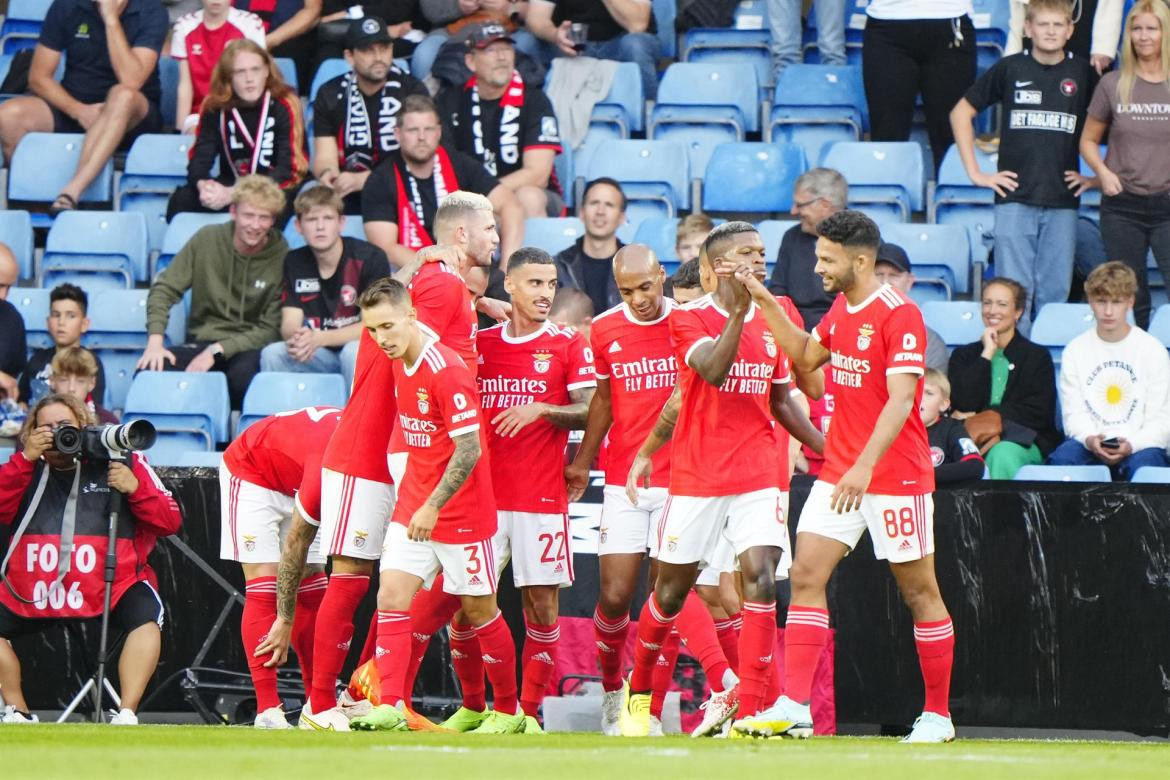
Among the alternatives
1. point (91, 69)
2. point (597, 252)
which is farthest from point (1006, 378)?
point (91, 69)

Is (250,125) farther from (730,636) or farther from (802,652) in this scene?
(802,652)

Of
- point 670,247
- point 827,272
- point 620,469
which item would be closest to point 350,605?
point 620,469

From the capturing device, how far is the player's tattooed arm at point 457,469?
7.78 meters

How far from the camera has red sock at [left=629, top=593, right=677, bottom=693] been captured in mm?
8203

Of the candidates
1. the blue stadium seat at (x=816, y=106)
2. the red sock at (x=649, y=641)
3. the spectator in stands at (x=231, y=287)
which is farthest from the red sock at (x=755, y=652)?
the blue stadium seat at (x=816, y=106)

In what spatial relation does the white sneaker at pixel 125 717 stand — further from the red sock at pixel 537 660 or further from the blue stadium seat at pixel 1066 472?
the blue stadium seat at pixel 1066 472

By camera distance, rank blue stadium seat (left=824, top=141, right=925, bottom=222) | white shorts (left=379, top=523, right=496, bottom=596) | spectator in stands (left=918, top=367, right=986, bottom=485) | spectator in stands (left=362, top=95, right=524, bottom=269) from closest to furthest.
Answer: white shorts (left=379, top=523, right=496, bottom=596) < spectator in stands (left=918, top=367, right=986, bottom=485) < spectator in stands (left=362, top=95, right=524, bottom=269) < blue stadium seat (left=824, top=141, right=925, bottom=222)

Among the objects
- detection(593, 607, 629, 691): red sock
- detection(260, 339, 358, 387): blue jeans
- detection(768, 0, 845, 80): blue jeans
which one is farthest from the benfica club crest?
detection(768, 0, 845, 80): blue jeans

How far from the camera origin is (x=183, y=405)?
447 inches

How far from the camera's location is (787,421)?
8.28 meters

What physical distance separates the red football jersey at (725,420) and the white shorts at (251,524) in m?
2.15

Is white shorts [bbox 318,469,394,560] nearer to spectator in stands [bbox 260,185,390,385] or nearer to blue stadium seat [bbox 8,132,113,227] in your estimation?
spectator in stands [bbox 260,185,390,385]

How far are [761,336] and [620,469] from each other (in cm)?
123

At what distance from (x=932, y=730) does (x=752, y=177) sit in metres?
6.10
